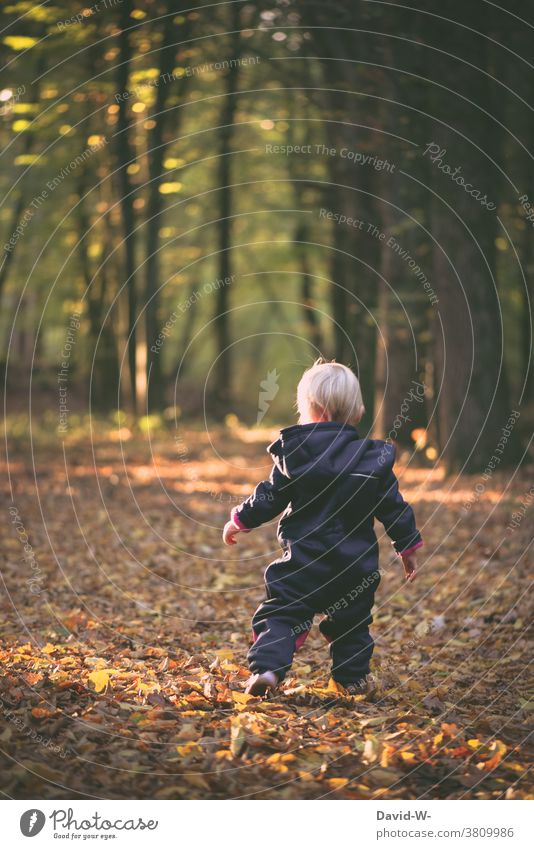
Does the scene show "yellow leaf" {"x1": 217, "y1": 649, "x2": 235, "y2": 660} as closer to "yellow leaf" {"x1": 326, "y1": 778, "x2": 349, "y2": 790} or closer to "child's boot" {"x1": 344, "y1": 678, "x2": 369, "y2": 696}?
"child's boot" {"x1": 344, "y1": 678, "x2": 369, "y2": 696}

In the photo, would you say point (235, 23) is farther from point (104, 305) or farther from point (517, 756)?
point (517, 756)

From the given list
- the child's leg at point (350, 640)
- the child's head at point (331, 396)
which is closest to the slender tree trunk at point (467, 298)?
the child's head at point (331, 396)

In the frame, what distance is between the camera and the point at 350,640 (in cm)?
461

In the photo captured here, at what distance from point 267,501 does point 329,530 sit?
0.37 m

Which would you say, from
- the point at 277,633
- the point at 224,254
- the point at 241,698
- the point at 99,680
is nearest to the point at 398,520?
the point at 277,633

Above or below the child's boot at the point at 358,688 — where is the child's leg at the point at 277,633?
above

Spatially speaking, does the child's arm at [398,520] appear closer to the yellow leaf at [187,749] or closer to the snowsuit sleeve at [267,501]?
the snowsuit sleeve at [267,501]

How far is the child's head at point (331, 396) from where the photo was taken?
4.61 metres

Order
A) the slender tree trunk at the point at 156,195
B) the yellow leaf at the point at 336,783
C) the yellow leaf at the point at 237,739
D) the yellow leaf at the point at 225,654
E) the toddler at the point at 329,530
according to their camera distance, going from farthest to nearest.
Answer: the slender tree trunk at the point at 156,195
the yellow leaf at the point at 225,654
the toddler at the point at 329,530
the yellow leaf at the point at 237,739
the yellow leaf at the point at 336,783

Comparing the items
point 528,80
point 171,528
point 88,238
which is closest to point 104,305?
point 88,238

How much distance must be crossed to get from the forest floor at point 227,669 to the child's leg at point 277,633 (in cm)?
21

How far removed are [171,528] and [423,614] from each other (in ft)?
13.1

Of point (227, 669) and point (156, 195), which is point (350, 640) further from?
point (156, 195)

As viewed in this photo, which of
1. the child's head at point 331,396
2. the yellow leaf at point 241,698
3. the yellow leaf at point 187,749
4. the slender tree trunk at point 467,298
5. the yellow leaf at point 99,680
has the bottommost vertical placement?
the yellow leaf at point 99,680
